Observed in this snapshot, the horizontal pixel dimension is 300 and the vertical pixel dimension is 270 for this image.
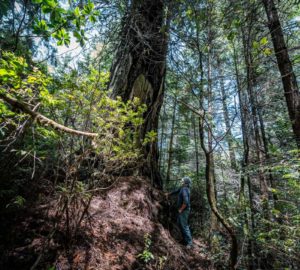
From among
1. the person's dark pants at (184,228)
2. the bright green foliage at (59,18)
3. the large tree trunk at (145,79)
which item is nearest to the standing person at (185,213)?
the person's dark pants at (184,228)

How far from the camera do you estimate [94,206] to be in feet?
12.7

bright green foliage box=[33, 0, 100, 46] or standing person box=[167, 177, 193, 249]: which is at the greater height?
bright green foliage box=[33, 0, 100, 46]

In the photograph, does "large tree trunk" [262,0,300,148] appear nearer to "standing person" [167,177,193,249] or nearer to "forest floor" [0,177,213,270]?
"standing person" [167,177,193,249]

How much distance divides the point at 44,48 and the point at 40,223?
20.5 feet

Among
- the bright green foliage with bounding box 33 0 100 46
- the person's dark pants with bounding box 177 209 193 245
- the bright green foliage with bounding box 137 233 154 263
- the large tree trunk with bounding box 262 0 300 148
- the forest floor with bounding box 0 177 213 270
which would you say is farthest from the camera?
the person's dark pants with bounding box 177 209 193 245

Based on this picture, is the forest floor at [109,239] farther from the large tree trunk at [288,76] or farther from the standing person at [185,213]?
the large tree trunk at [288,76]

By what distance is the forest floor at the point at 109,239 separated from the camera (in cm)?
270

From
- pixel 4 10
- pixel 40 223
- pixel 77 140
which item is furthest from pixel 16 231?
pixel 4 10

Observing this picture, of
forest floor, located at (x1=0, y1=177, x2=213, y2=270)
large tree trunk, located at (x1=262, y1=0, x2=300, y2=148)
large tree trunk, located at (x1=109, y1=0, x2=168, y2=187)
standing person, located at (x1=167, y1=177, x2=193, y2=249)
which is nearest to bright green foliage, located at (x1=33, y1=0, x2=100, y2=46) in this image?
forest floor, located at (x1=0, y1=177, x2=213, y2=270)

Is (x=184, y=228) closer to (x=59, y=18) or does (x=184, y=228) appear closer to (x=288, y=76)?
(x=288, y=76)

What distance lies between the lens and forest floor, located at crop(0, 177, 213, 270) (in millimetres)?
2695

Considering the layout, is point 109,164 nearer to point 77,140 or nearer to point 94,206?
point 77,140

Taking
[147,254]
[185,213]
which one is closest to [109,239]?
[147,254]

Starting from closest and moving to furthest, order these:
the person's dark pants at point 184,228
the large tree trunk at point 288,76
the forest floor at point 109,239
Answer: the forest floor at point 109,239
the large tree trunk at point 288,76
the person's dark pants at point 184,228
